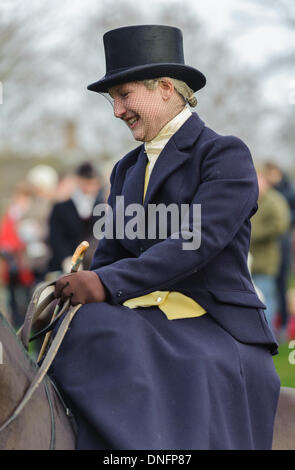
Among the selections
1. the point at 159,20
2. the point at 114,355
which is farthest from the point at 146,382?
the point at 159,20

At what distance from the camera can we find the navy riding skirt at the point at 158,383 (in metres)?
2.71

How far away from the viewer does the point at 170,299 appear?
3102 millimetres

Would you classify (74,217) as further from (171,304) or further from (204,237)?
(204,237)

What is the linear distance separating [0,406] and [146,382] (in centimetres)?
50

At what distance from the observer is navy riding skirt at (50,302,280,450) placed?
271 centimetres

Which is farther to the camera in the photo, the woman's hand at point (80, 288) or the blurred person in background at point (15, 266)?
the blurred person in background at point (15, 266)

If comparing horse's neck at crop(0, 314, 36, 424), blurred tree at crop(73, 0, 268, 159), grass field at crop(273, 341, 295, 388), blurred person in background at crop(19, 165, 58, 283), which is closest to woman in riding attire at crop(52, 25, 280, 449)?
horse's neck at crop(0, 314, 36, 424)

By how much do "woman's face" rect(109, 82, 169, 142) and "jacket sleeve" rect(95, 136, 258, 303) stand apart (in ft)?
0.97

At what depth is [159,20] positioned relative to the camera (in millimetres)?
27047

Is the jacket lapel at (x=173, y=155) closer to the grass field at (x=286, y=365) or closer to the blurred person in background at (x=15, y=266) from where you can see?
the grass field at (x=286, y=365)

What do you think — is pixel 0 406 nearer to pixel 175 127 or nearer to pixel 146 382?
pixel 146 382

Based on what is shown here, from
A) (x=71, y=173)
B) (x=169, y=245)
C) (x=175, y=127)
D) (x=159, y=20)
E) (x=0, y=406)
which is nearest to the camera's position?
(x=0, y=406)

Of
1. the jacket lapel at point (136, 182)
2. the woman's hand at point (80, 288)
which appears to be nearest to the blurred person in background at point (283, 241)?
the jacket lapel at point (136, 182)

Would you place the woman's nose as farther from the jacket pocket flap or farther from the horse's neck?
the horse's neck
